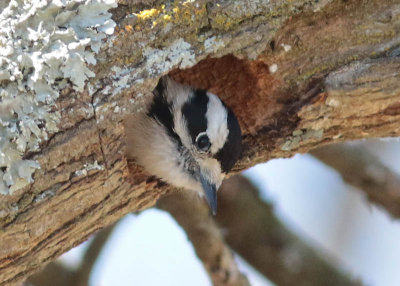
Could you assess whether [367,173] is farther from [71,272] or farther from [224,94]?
[71,272]

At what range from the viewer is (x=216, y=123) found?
2.73 metres

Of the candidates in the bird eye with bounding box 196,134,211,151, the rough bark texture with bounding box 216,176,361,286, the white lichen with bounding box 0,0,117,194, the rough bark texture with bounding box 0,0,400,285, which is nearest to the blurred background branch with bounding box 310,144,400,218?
the rough bark texture with bounding box 216,176,361,286

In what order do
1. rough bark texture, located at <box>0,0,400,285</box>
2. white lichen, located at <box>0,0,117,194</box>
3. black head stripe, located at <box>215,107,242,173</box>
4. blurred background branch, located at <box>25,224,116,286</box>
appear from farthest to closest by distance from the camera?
blurred background branch, located at <box>25,224,116,286</box>, black head stripe, located at <box>215,107,242,173</box>, rough bark texture, located at <box>0,0,400,285</box>, white lichen, located at <box>0,0,117,194</box>

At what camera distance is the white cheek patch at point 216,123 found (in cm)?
271

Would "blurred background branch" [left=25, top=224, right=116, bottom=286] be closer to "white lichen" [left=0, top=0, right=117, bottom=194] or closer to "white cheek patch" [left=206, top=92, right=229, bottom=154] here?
"white cheek patch" [left=206, top=92, right=229, bottom=154]

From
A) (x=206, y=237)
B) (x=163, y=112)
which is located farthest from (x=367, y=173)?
(x=163, y=112)

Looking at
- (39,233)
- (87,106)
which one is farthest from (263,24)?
(39,233)

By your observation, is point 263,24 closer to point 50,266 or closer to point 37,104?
point 37,104

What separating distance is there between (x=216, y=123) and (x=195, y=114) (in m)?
0.12

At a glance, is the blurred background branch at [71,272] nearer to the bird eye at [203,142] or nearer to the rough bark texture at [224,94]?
the rough bark texture at [224,94]

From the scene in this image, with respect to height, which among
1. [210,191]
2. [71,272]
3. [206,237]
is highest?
[210,191]

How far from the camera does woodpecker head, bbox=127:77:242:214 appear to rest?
274cm

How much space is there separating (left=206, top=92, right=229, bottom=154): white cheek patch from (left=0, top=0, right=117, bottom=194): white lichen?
0.82m

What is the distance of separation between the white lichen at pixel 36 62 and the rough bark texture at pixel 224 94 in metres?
0.05
